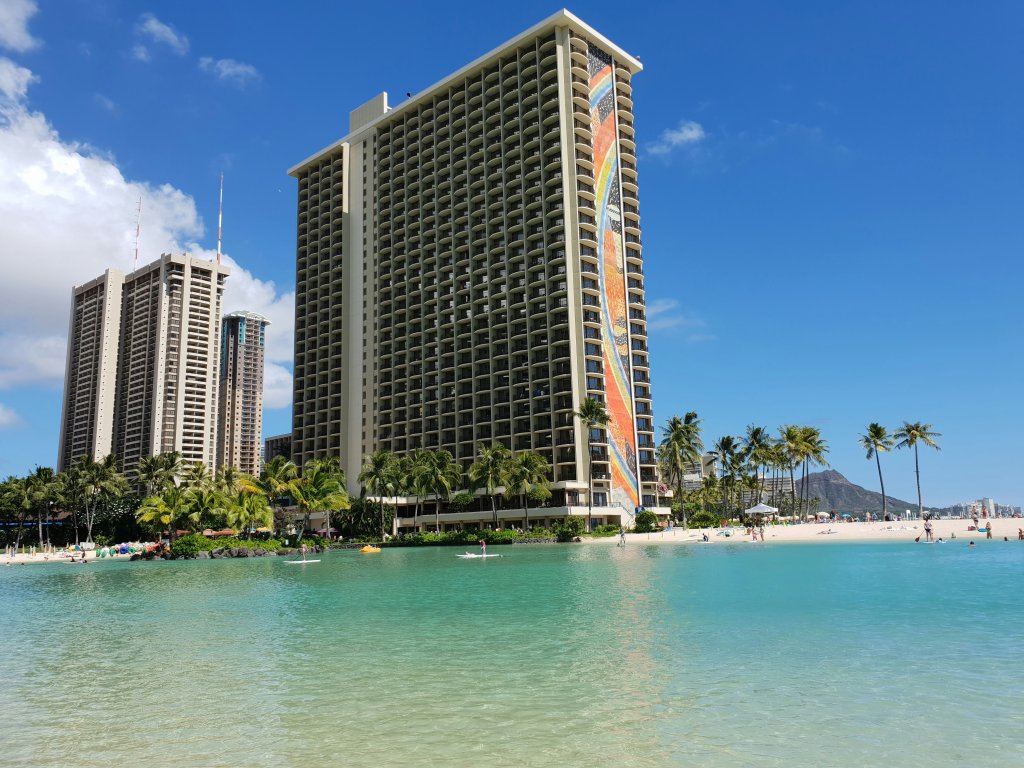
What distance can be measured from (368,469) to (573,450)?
91.6 ft

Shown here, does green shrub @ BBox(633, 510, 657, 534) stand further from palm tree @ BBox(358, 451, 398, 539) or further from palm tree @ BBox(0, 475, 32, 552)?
palm tree @ BBox(0, 475, 32, 552)

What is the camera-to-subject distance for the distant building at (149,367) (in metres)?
180

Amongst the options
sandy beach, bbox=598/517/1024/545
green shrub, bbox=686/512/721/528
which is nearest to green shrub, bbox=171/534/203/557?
sandy beach, bbox=598/517/1024/545

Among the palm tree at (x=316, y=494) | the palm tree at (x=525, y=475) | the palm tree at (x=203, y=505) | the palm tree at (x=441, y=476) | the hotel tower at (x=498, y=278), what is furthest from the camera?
the hotel tower at (x=498, y=278)

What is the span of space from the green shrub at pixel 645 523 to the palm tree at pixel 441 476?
81.8 ft

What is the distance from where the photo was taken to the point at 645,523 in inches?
3622

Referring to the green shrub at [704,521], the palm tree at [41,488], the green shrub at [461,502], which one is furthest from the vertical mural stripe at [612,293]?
the palm tree at [41,488]

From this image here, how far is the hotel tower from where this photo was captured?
Result: 10675cm

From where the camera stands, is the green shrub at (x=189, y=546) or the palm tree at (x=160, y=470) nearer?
the green shrub at (x=189, y=546)

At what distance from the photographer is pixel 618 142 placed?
118 meters

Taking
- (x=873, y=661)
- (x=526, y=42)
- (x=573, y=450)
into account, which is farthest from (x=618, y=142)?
(x=873, y=661)

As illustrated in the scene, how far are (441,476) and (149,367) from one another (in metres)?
117

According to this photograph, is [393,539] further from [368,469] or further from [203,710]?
[203,710]

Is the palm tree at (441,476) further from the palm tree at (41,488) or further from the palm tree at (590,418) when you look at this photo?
the palm tree at (41,488)
